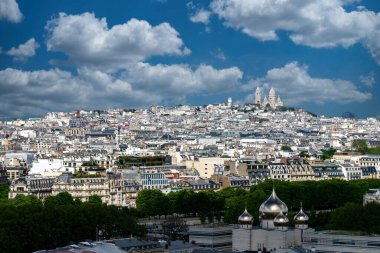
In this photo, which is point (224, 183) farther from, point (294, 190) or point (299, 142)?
point (299, 142)

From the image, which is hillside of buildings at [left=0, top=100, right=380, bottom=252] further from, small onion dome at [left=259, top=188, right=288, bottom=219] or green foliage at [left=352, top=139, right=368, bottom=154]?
green foliage at [left=352, top=139, right=368, bottom=154]

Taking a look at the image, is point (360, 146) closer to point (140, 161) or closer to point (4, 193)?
→ point (140, 161)

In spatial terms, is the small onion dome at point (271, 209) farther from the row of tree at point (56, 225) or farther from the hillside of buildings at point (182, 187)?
the row of tree at point (56, 225)

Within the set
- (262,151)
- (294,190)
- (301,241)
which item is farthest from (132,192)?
(262,151)

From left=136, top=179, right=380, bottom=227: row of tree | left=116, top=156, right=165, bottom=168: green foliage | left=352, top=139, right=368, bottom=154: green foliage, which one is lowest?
left=136, top=179, right=380, bottom=227: row of tree

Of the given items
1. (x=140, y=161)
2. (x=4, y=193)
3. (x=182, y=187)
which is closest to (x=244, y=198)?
(x=182, y=187)

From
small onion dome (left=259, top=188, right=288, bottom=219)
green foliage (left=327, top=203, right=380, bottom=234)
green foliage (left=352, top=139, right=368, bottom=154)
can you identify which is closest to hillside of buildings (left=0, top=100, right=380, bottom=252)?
green foliage (left=327, top=203, right=380, bottom=234)

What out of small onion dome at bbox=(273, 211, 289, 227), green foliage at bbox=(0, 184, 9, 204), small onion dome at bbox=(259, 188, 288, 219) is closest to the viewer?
small onion dome at bbox=(273, 211, 289, 227)

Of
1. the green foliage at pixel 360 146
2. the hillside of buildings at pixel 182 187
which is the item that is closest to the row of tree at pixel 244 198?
the hillside of buildings at pixel 182 187
